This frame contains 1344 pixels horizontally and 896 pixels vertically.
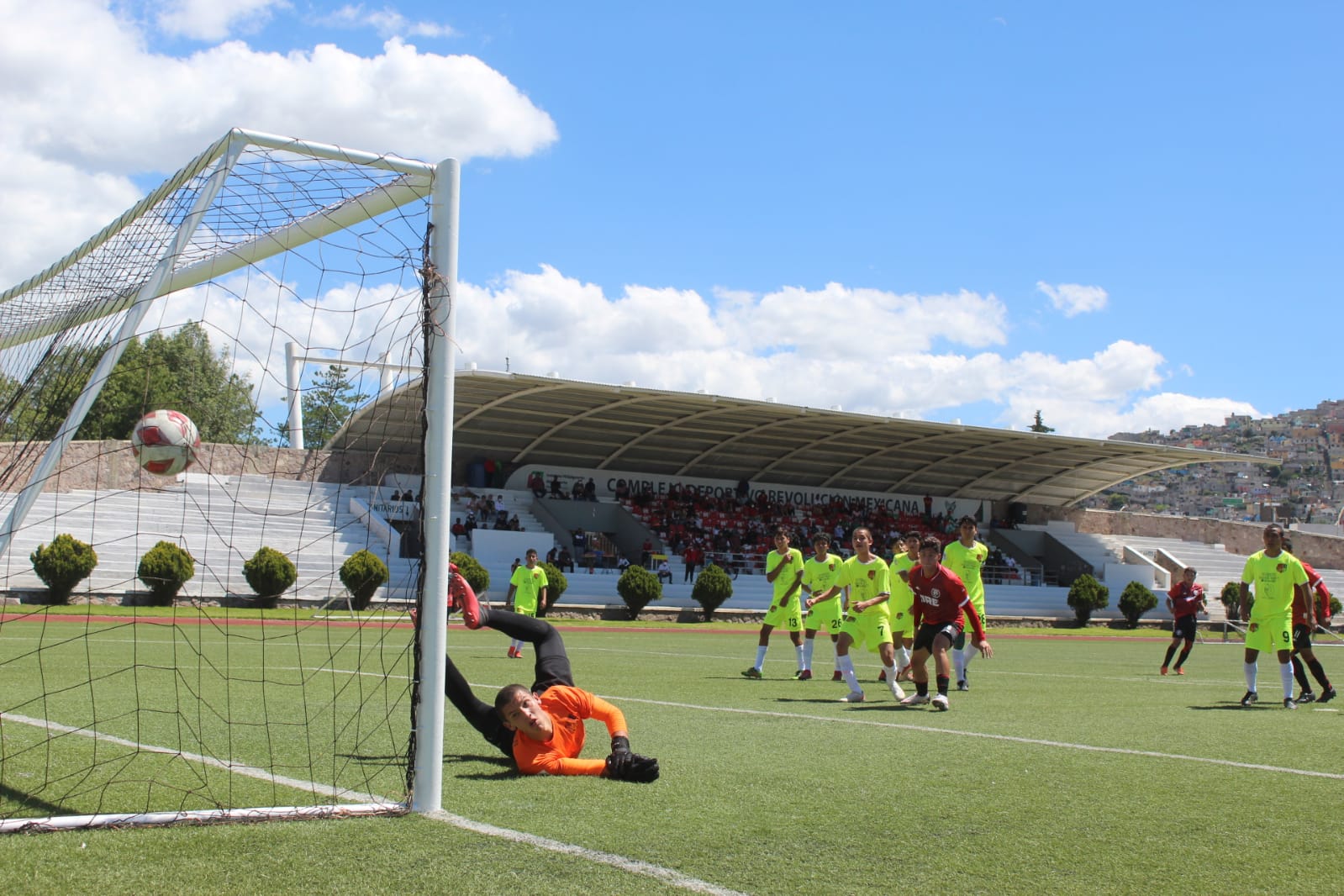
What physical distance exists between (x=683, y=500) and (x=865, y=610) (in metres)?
36.6

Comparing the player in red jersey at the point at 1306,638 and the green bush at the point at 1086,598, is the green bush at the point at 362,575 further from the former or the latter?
the green bush at the point at 1086,598

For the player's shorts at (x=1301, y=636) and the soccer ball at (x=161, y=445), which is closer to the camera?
the soccer ball at (x=161, y=445)

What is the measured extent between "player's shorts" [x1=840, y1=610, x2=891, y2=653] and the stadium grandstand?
17745 millimetres

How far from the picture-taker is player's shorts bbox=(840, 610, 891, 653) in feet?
39.7

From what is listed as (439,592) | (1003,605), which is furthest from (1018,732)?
(1003,605)

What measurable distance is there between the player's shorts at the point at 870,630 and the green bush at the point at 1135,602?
3323 centimetres

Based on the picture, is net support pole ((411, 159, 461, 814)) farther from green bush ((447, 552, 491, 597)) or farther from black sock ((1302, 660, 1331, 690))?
green bush ((447, 552, 491, 597))

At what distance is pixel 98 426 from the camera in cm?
1049

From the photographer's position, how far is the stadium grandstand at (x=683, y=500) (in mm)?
31844

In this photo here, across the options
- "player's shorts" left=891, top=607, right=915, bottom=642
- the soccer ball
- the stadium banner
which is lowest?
"player's shorts" left=891, top=607, right=915, bottom=642

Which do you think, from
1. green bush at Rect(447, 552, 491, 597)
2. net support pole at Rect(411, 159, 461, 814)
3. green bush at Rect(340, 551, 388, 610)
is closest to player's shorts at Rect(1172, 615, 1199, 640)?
net support pole at Rect(411, 159, 461, 814)

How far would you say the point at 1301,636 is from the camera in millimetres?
12539

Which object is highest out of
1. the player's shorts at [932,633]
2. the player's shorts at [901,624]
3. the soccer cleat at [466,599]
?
the soccer cleat at [466,599]

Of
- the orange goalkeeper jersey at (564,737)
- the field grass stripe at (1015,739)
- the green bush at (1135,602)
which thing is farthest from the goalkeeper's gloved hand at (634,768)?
the green bush at (1135,602)
